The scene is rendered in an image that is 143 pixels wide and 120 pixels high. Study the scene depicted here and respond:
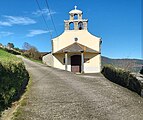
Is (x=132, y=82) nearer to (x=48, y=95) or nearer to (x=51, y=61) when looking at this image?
(x=48, y=95)

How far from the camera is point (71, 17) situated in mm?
37906

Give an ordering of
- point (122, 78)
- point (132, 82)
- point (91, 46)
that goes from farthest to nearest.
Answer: point (91, 46) → point (122, 78) → point (132, 82)

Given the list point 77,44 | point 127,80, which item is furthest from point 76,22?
point 127,80

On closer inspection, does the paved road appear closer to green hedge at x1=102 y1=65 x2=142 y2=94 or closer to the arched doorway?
green hedge at x1=102 y1=65 x2=142 y2=94

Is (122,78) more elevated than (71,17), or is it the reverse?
(71,17)

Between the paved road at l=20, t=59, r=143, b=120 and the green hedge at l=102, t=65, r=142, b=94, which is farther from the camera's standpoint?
Answer: the green hedge at l=102, t=65, r=142, b=94

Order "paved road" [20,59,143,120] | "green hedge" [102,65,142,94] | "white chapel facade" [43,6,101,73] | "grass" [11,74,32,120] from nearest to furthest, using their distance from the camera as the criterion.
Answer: "grass" [11,74,32,120] → "paved road" [20,59,143,120] → "green hedge" [102,65,142,94] → "white chapel facade" [43,6,101,73]

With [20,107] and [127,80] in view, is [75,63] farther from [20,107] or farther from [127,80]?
[20,107]

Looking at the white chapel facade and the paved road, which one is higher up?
the white chapel facade

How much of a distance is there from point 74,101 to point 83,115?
A: 2253mm

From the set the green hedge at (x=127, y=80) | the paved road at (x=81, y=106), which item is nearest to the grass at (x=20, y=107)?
the paved road at (x=81, y=106)

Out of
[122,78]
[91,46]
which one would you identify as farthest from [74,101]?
Answer: [91,46]

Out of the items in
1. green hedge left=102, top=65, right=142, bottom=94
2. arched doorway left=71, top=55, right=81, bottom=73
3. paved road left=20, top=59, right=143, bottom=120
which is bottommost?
paved road left=20, top=59, right=143, bottom=120

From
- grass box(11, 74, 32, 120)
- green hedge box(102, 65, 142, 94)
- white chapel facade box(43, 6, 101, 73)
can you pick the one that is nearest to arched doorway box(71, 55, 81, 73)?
white chapel facade box(43, 6, 101, 73)
